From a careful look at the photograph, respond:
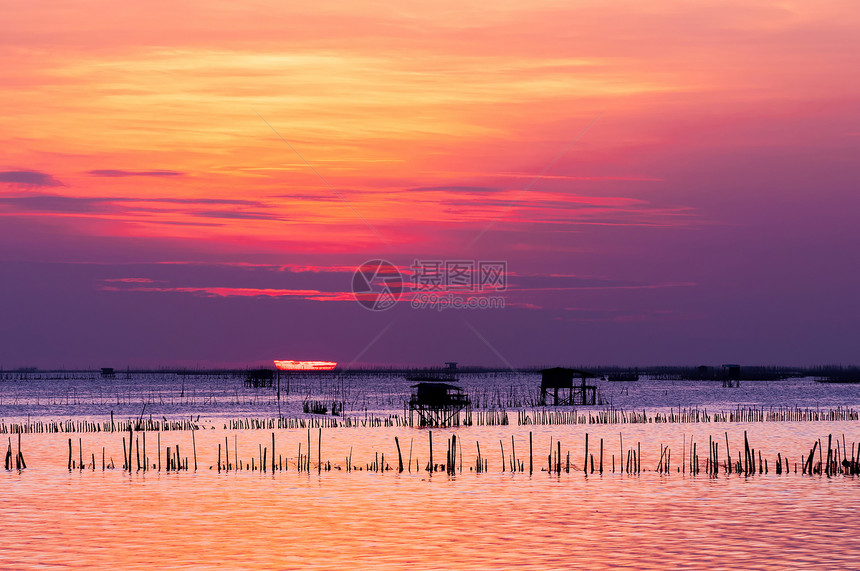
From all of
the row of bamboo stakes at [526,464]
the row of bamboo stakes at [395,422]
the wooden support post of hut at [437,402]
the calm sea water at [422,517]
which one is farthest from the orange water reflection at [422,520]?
the wooden support post of hut at [437,402]

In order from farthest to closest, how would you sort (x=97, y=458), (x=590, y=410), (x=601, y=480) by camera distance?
(x=590, y=410) < (x=97, y=458) < (x=601, y=480)

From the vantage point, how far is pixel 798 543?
25156 mm

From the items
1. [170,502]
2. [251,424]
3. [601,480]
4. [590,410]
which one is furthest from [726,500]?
[590,410]

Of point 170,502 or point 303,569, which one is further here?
point 170,502

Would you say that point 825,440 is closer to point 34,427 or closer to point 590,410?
point 590,410

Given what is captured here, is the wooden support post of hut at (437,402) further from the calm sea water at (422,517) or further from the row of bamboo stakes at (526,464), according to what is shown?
the row of bamboo stakes at (526,464)

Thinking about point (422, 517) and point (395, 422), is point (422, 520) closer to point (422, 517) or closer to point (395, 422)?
point (422, 517)

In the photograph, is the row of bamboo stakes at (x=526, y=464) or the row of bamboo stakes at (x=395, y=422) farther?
the row of bamboo stakes at (x=395, y=422)

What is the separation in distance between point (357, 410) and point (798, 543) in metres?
73.1

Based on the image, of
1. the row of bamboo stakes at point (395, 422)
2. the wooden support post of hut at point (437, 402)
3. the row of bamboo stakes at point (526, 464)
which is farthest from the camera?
the wooden support post of hut at point (437, 402)

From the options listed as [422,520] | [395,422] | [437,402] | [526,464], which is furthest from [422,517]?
[395,422]

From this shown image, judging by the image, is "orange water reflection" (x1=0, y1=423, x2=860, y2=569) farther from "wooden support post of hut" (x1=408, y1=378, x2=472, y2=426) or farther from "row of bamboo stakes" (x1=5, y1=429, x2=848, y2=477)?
"wooden support post of hut" (x1=408, y1=378, x2=472, y2=426)

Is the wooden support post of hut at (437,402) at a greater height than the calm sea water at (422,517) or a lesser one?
greater

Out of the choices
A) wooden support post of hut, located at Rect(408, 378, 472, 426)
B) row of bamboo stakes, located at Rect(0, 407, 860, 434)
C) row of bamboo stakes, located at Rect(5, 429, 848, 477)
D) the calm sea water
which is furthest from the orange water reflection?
wooden support post of hut, located at Rect(408, 378, 472, 426)
